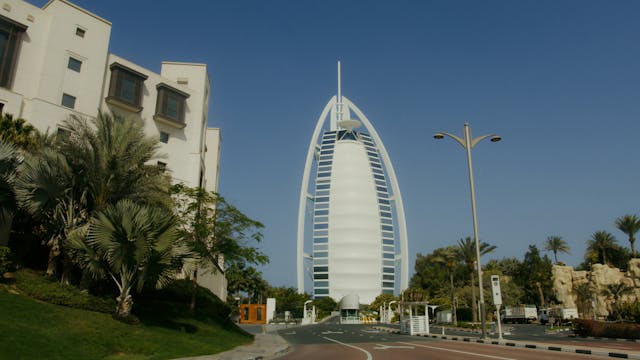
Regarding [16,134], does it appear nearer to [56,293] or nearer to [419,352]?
[56,293]

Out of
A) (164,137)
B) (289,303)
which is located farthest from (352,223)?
(164,137)

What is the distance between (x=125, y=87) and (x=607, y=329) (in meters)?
40.1

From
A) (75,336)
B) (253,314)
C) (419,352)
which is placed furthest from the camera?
(253,314)

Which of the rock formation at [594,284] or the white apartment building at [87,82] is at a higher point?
the white apartment building at [87,82]

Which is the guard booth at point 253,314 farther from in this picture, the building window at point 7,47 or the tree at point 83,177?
the tree at point 83,177

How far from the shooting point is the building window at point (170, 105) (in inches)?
1630

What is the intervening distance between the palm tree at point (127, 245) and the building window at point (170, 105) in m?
21.6

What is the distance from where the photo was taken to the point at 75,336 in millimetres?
16656

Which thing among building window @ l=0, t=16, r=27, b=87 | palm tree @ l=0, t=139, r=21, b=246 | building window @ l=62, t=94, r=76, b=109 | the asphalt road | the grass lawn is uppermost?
building window @ l=0, t=16, r=27, b=87

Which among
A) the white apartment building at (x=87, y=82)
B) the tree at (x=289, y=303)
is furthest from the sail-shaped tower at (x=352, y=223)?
the white apartment building at (x=87, y=82)

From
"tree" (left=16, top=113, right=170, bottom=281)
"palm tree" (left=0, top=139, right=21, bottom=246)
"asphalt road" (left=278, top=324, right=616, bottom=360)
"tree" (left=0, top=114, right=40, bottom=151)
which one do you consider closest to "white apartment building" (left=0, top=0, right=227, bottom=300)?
"tree" (left=16, top=113, right=170, bottom=281)

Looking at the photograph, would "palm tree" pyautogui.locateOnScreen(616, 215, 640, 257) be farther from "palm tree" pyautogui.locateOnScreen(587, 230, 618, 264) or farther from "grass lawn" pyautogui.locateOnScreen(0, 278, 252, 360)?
"grass lawn" pyautogui.locateOnScreen(0, 278, 252, 360)

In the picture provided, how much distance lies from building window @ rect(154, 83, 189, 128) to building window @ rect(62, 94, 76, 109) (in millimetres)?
7193

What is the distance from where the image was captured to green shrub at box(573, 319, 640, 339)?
27.7 meters
